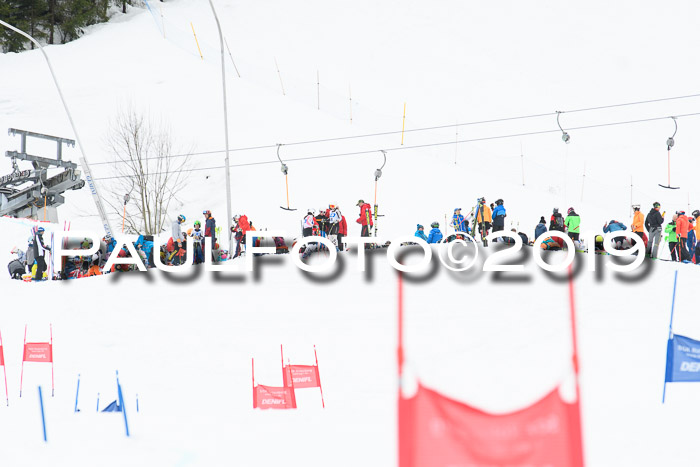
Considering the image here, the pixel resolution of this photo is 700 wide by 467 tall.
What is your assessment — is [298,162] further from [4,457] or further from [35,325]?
[4,457]

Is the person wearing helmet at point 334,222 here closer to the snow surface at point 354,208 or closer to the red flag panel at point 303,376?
the snow surface at point 354,208

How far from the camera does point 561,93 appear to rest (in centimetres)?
3984

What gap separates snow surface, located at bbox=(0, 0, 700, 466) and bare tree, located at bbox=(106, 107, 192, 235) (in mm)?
895

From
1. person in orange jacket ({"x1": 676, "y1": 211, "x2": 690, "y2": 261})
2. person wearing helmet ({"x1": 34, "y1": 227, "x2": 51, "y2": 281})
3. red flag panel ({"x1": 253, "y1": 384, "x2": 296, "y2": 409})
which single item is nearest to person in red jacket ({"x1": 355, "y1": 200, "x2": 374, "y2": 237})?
person in orange jacket ({"x1": 676, "y1": 211, "x2": 690, "y2": 261})

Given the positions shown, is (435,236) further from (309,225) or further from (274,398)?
(274,398)

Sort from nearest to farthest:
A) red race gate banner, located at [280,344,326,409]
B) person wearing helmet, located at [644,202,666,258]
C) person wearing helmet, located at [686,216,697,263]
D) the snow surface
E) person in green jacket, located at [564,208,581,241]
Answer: the snow surface, red race gate banner, located at [280,344,326,409], person wearing helmet, located at [686,216,697,263], person wearing helmet, located at [644,202,666,258], person in green jacket, located at [564,208,581,241]

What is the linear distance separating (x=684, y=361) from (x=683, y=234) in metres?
8.10

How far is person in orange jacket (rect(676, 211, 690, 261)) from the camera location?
17188 mm

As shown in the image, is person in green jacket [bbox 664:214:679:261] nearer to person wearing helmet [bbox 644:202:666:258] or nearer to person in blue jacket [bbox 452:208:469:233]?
person wearing helmet [bbox 644:202:666:258]

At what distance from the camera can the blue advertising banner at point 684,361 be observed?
9.84 meters

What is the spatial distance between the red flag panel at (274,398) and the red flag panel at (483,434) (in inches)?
266

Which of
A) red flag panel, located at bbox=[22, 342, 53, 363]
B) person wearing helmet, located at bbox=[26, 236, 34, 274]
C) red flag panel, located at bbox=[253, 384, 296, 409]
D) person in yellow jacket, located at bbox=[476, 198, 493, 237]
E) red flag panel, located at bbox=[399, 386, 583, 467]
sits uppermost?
person in yellow jacket, located at bbox=[476, 198, 493, 237]

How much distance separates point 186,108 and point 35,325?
2093cm

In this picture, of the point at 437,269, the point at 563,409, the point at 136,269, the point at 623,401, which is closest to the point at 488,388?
the point at 623,401
